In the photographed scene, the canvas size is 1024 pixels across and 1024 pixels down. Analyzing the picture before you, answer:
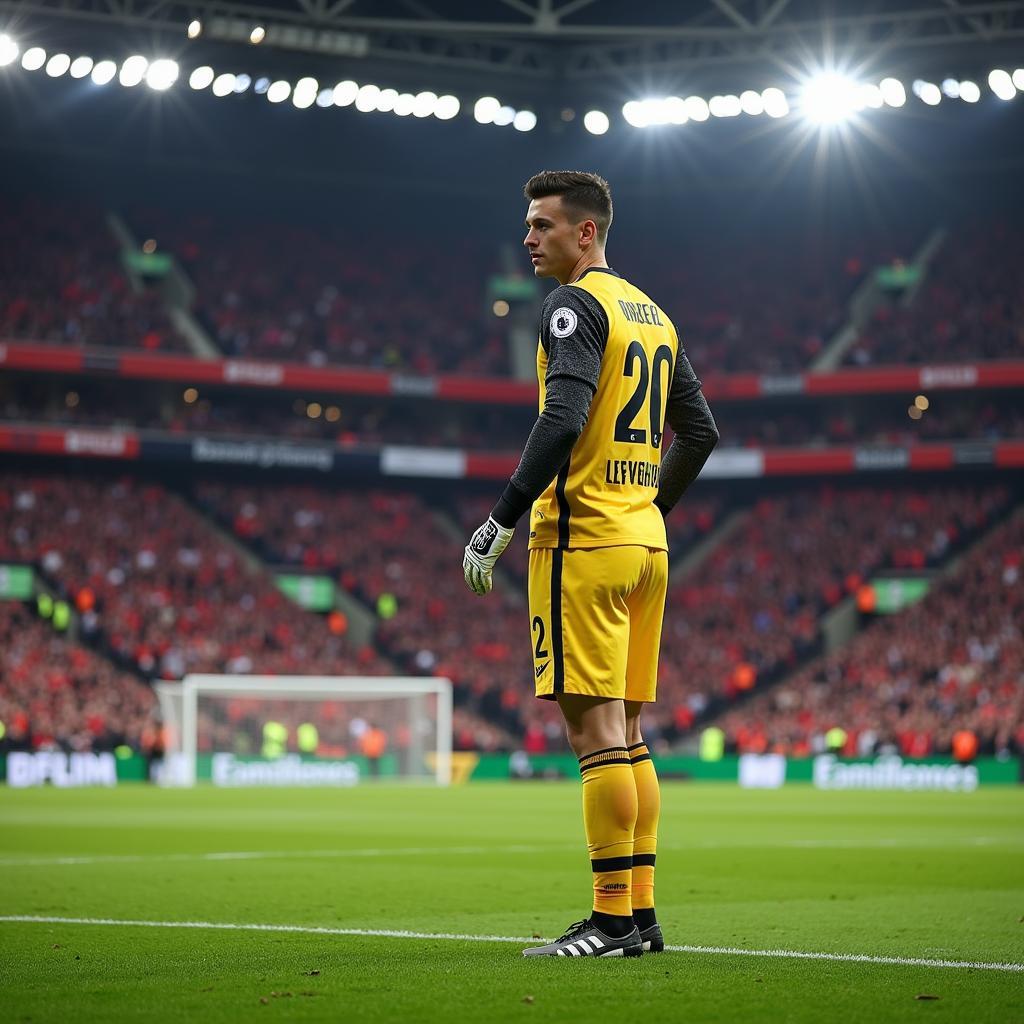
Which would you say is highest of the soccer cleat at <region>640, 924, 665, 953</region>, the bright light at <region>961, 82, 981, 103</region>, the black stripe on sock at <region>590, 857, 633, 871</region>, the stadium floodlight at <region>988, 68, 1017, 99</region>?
Result: the bright light at <region>961, 82, 981, 103</region>

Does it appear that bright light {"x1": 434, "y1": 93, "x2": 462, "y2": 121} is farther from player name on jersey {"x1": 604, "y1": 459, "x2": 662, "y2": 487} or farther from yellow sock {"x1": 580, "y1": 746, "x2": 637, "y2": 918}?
yellow sock {"x1": 580, "y1": 746, "x2": 637, "y2": 918}

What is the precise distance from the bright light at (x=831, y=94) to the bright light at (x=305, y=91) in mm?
11512

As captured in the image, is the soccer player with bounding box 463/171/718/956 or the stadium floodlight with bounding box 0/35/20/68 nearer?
the soccer player with bounding box 463/171/718/956

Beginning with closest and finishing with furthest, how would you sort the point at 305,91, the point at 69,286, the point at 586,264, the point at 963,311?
the point at 586,264 → the point at 305,91 → the point at 69,286 → the point at 963,311

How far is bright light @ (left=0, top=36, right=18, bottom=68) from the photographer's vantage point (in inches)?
1331

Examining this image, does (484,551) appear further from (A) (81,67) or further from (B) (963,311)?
(B) (963,311)

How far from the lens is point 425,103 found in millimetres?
40688

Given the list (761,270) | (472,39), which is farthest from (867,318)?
(472,39)

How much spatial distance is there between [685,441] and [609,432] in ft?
2.76

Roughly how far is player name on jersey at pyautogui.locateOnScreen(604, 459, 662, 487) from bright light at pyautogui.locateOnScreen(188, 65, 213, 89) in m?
33.3

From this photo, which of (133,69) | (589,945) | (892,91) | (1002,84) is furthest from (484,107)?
(589,945)

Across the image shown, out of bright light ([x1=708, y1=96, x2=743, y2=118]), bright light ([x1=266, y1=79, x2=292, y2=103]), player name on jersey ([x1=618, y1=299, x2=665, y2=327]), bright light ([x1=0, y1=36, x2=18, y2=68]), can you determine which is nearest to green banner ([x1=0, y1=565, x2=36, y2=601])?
bright light ([x1=0, y1=36, x2=18, y2=68])

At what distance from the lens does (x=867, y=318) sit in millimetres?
51969

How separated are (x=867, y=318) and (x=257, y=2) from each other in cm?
2440
